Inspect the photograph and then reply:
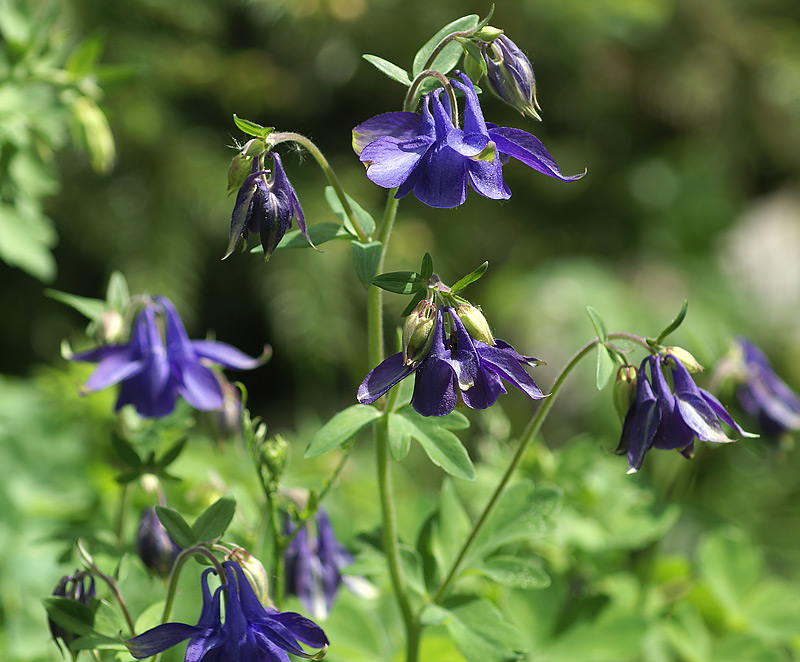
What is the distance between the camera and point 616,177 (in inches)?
161

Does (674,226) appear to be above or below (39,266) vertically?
below

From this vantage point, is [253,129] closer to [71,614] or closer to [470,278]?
[470,278]

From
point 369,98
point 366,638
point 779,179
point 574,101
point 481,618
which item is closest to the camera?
point 481,618

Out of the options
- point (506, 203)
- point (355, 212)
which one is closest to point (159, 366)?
point (355, 212)

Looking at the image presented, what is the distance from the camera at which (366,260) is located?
0.91 m

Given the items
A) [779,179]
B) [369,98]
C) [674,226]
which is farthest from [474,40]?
[779,179]

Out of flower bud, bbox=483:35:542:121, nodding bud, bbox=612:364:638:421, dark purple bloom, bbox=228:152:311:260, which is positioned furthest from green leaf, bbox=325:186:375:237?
nodding bud, bbox=612:364:638:421

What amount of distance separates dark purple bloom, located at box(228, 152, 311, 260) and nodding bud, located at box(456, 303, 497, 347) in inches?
7.5

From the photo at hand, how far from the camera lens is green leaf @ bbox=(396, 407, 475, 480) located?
947 millimetres

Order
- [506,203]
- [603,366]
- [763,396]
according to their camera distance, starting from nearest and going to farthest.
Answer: [603,366] → [763,396] → [506,203]

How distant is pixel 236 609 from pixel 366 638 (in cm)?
55

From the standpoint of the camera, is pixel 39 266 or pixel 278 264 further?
pixel 278 264

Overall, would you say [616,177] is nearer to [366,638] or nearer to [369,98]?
[369,98]

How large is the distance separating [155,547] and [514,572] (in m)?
0.51
